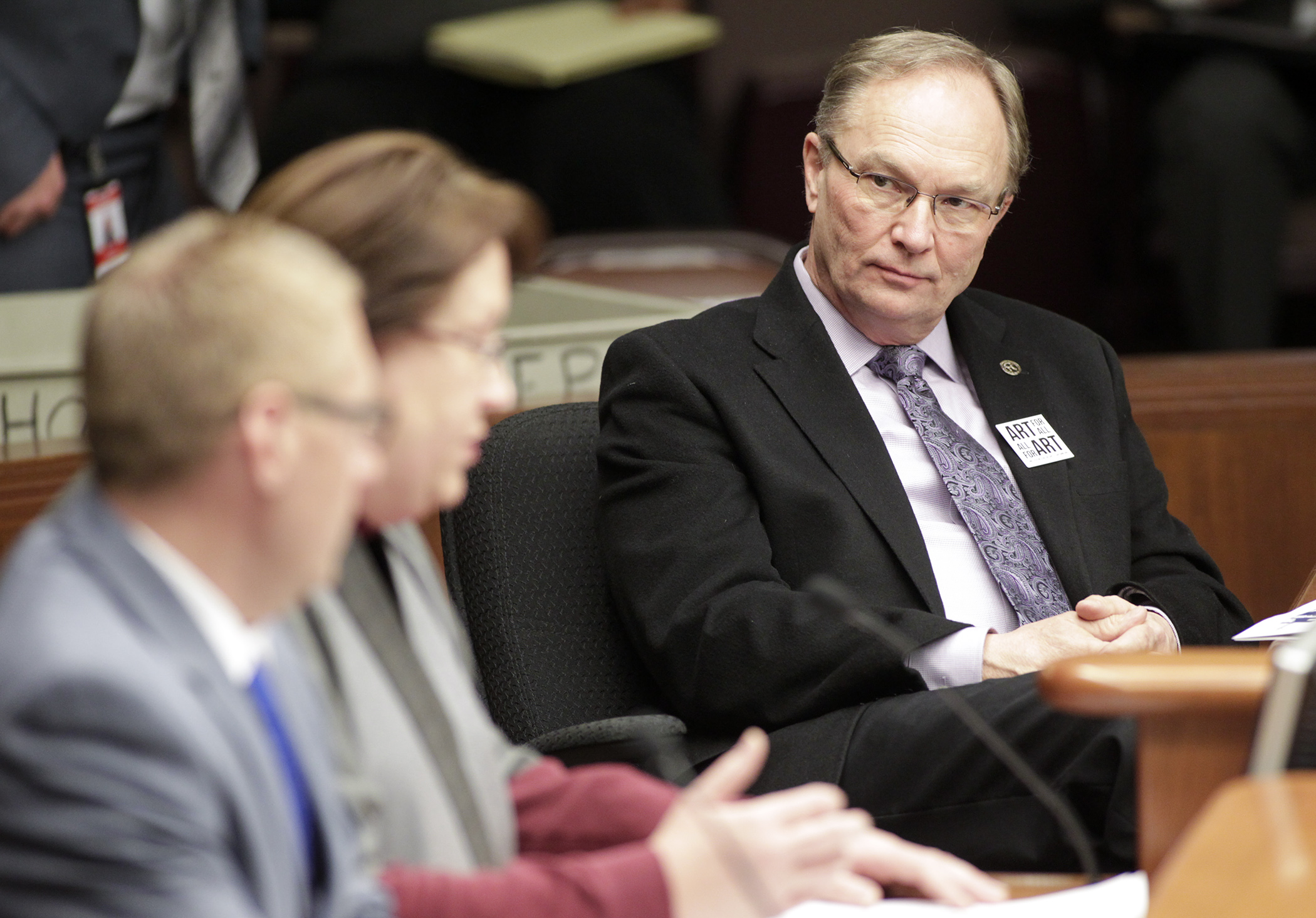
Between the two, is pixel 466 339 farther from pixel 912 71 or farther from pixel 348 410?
pixel 912 71

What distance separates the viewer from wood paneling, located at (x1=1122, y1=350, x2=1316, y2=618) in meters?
2.77

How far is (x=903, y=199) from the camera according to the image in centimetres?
210

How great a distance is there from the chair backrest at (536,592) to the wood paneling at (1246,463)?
1228mm

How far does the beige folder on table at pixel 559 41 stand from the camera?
3822 mm

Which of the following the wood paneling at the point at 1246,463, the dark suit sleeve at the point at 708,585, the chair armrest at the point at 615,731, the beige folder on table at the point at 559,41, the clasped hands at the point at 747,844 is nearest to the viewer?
the clasped hands at the point at 747,844

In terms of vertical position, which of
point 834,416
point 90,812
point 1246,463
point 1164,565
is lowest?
point 1246,463

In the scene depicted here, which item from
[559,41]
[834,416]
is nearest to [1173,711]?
[834,416]

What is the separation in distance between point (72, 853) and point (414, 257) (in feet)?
1.61

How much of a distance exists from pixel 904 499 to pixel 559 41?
226cm

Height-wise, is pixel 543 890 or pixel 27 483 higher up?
pixel 543 890

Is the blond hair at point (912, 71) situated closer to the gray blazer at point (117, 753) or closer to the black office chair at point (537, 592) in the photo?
the black office chair at point (537, 592)

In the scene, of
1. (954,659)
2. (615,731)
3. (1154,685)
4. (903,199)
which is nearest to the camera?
(1154,685)

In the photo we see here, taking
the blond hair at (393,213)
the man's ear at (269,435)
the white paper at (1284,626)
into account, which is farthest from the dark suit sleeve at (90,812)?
the white paper at (1284,626)

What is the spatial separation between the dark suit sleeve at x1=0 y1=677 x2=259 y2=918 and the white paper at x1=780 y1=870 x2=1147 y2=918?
0.62 metres
